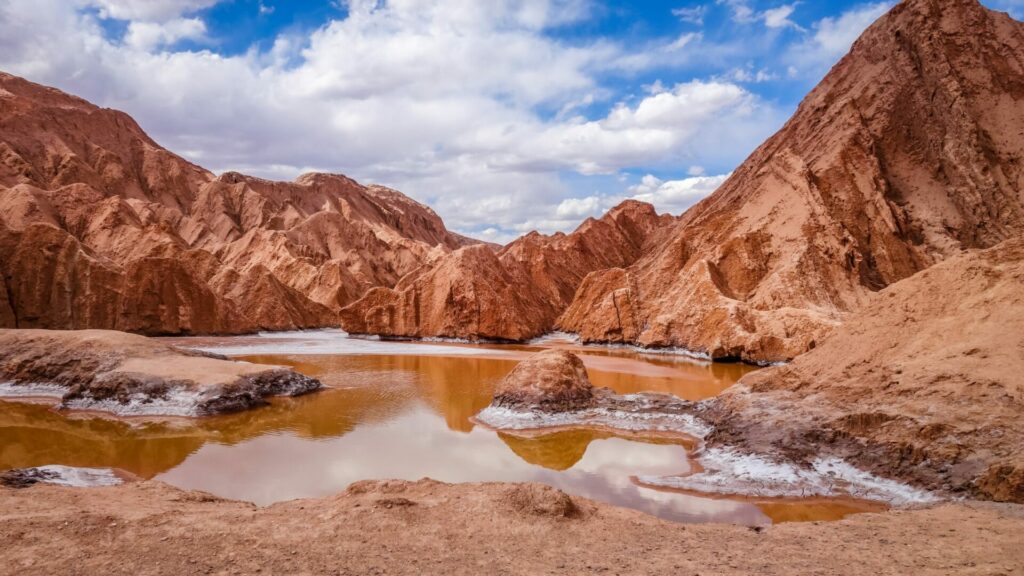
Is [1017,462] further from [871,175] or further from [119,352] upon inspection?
[871,175]

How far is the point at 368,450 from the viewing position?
1445 cm

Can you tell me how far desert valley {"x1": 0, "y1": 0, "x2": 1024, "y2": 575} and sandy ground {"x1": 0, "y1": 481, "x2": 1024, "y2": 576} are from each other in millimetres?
54

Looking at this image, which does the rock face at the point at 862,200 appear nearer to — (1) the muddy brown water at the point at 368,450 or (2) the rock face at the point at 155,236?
(1) the muddy brown water at the point at 368,450

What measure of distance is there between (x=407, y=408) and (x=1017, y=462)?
50.8ft

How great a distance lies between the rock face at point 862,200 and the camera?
37.7m

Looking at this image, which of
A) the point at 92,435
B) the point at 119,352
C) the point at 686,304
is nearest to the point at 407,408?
the point at 92,435

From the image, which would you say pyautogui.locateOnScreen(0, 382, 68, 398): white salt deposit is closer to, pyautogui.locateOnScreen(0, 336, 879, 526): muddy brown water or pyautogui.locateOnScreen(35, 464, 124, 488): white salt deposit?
pyautogui.locateOnScreen(0, 336, 879, 526): muddy brown water

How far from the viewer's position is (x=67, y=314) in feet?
127

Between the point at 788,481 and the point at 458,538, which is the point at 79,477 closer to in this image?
the point at 458,538

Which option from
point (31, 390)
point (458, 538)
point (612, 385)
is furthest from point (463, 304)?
point (458, 538)

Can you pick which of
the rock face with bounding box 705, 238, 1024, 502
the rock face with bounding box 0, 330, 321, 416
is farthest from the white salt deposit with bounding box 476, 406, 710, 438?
the rock face with bounding box 0, 330, 321, 416

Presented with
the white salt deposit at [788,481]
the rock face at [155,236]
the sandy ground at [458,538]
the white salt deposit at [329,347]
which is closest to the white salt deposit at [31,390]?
the white salt deposit at [329,347]

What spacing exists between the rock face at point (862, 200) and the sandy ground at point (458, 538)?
25.8 metres

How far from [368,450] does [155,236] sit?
53876 millimetres
